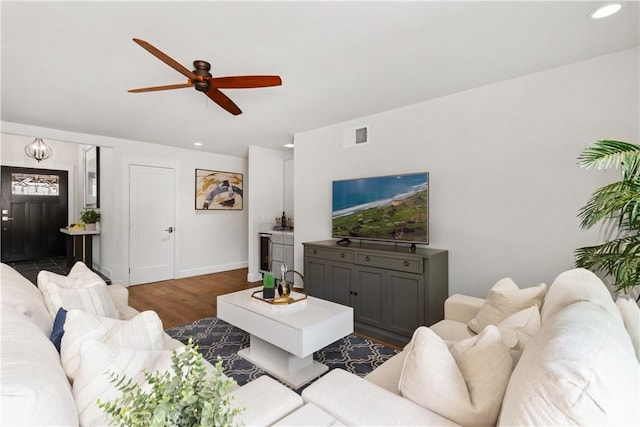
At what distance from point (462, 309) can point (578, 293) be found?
110 centimetres

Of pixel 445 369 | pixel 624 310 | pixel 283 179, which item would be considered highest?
pixel 283 179

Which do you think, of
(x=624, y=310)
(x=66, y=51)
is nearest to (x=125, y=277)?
(x=66, y=51)

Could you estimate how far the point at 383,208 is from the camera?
3.44m

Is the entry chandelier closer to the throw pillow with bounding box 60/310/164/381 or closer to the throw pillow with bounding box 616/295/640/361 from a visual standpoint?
the throw pillow with bounding box 60/310/164/381

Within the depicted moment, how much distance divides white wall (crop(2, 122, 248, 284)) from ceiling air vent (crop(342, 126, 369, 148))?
3.19m

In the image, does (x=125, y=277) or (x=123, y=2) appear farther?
(x=125, y=277)

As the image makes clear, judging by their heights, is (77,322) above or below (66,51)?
below

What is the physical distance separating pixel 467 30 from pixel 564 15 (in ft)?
1.76

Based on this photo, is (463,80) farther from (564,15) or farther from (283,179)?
(283,179)

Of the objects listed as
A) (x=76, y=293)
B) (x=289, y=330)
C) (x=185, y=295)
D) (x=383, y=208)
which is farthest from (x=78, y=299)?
(x=185, y=295)

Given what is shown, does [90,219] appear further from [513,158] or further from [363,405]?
[513,158]

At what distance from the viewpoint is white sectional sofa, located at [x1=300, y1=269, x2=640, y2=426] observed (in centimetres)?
64

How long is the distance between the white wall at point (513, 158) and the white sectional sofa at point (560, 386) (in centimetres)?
136

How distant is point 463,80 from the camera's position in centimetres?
271
